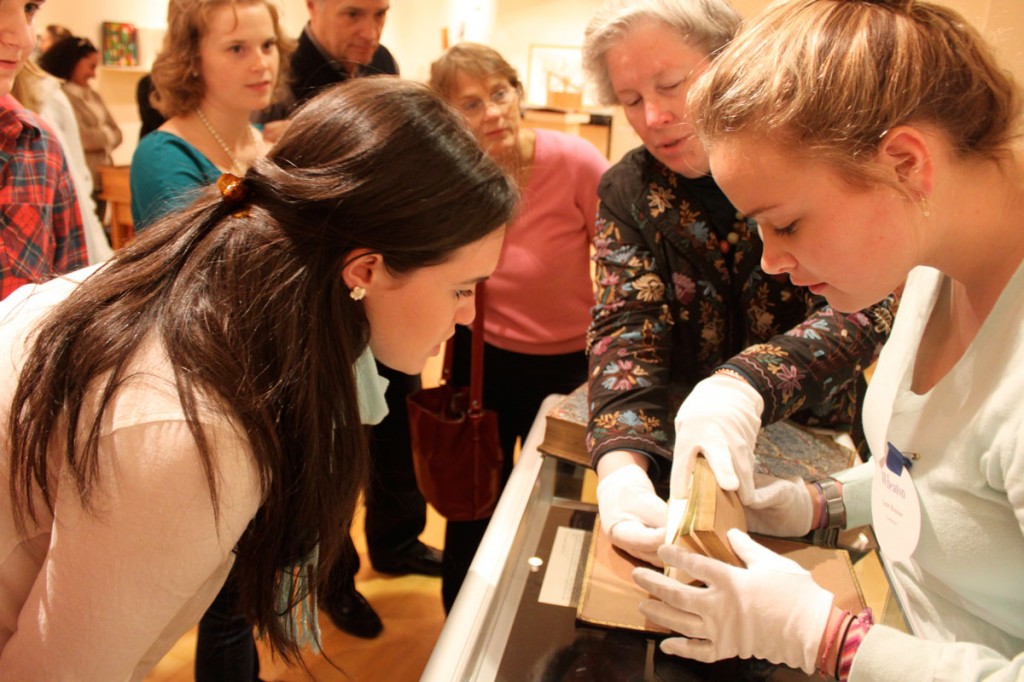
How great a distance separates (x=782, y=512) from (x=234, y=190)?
87cm

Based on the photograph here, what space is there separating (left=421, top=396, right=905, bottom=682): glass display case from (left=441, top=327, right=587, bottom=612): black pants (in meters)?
0.72

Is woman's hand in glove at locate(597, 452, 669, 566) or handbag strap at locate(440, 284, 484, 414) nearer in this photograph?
woman's hand in glove at locate(597, 452, 669, 566)

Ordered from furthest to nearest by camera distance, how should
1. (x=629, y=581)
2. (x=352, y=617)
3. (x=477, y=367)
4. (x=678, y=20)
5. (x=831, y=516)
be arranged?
(x=352, y=617) → (x=477, y=367) → (x=678, y=20) → (x=831, y=516) → (x=629, y=581)

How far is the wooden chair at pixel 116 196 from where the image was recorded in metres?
4.30

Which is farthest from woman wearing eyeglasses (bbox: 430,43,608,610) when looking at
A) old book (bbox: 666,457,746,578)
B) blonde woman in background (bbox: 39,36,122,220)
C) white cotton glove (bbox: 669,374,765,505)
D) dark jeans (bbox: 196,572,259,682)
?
blonde woman in background (bbox: 39,36,122,220)

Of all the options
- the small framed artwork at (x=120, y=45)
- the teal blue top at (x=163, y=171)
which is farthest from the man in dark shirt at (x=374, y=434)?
the small framed artwork at (x=120, y=45)

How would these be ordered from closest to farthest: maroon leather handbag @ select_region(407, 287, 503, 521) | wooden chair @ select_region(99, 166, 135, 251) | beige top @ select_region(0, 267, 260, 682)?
1. beige top @ select_region(0, 267, 260, 682)
2. maroon leather handbag @ select_region(407, 287, 503, 521)
3. wooden chair @ select_region(99, 166, 135, 251)

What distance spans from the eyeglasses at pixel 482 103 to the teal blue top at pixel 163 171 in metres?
0.61

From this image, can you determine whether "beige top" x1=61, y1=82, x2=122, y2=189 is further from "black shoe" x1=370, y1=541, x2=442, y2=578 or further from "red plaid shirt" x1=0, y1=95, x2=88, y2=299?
"black shoe" x1=370, y1=541, x2=442, y2=578

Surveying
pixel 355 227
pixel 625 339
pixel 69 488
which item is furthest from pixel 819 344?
pixel 69 488

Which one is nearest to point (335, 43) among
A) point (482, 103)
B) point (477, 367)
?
point (482, 103)

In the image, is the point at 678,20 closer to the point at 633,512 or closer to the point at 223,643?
the point at 633,512

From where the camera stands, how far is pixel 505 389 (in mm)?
2018

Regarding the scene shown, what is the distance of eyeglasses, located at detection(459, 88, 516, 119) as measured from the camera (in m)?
1.87
